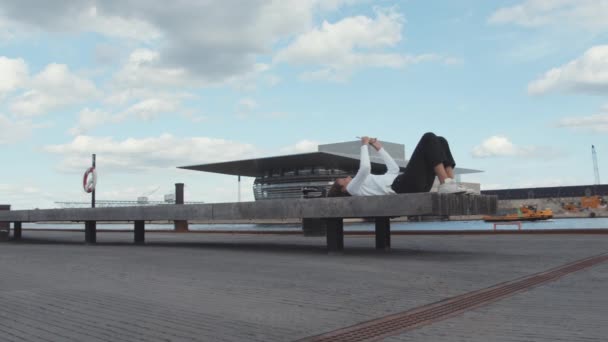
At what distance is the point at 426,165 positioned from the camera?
962cm

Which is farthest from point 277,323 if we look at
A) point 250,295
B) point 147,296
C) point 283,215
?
point 283,215

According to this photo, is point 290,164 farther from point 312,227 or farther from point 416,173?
point 416,173

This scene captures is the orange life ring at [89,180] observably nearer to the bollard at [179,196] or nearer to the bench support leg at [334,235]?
the bollard at [179,196]

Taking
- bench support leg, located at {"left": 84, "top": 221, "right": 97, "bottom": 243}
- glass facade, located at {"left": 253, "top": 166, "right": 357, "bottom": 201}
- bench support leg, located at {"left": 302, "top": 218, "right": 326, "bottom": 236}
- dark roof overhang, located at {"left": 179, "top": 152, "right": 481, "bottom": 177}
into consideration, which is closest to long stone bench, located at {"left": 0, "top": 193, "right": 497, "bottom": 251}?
bench support leg, located at {"left": 84, "top": 221, "right": 97, "bottom": 243}

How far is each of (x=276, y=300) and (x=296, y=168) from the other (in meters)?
109

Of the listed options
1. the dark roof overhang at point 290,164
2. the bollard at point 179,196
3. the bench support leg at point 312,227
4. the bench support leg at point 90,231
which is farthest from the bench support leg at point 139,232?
the dark roof overhang at point 290,164

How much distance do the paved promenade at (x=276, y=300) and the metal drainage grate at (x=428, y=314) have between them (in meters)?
0.11

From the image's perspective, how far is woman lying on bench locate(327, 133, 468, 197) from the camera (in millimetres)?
9297

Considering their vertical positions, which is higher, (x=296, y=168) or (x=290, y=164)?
(x=290, y=164)

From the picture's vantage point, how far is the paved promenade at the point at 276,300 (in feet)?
13.0

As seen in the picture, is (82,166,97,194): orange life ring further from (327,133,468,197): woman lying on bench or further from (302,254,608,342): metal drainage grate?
(302,254,608,342): metal drainage grate

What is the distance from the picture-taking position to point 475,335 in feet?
12.6

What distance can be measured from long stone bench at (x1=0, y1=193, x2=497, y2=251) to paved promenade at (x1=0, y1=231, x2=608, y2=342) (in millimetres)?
997

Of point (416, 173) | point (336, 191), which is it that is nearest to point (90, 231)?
point (336, 191)
